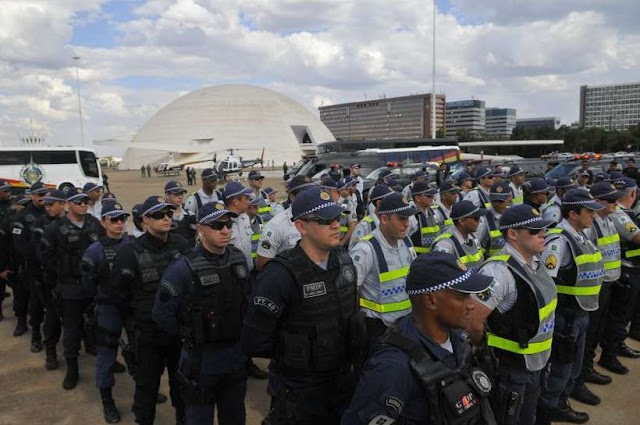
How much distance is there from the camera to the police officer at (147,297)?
3668mm

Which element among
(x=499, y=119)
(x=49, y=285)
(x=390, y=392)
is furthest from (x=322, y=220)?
(x=499, y=119)

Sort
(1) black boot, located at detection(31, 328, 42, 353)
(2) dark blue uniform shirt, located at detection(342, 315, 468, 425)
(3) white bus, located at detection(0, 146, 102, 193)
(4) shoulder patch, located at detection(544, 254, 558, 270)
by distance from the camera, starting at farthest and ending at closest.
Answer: (3) white bus, located at detection(0, 146, 102, 193) → (1) black boot, located at detection(31, 328, 42, 353) → (4) shoulder patch, located at detection(544, 254, 558, 270) → (2) dark blue uniform shirt, located at detection(342, 315, 468, 425)

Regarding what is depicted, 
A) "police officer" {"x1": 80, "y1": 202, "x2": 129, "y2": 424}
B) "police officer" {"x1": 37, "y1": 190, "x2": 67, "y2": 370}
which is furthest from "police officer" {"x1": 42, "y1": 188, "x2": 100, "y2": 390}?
"police officer" {"x1": 80, "y1": 202, "x2": 129, "y2": 424}

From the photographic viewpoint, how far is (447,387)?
1.66 metres

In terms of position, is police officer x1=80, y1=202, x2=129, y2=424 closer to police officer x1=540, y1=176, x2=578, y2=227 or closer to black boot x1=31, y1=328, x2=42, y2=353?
black boot x1=31, y1=328, x2=42, y2=353

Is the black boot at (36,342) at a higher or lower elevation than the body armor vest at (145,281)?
lower

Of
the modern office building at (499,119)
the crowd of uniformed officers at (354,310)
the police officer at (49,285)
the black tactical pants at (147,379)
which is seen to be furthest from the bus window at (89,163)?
the modern office building at (499,119)

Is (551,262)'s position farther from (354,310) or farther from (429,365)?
(429,365)

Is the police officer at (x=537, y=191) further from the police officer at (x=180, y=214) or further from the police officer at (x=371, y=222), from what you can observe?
the police officer at (x=180, y=214)

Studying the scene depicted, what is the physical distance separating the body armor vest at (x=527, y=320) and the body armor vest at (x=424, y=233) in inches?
115

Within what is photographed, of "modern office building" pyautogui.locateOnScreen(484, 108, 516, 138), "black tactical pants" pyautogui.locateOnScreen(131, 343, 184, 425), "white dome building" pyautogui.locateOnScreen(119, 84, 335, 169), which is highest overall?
"modern office building" pyautogui.locateOnScreen(484, 108, 516, 138)

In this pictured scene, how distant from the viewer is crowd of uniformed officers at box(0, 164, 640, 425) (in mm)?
1799

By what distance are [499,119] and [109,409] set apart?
681 feet

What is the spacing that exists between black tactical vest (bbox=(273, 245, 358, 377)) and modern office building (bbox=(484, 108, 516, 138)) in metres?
203
